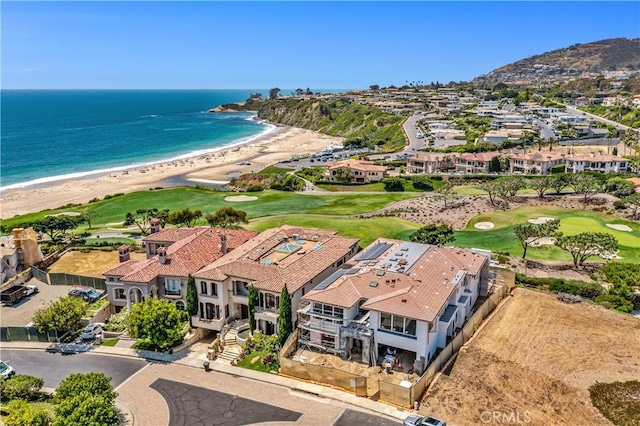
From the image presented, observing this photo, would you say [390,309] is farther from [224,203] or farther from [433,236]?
[224,203]

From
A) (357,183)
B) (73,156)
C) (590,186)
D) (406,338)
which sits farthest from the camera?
(73,156)

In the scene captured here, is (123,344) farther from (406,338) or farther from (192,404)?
(406,338)

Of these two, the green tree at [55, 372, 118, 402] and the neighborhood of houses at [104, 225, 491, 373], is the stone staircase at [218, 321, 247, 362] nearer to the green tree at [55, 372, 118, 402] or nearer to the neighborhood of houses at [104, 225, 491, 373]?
the neighborhood of houses at [104, 225, 491, 373]

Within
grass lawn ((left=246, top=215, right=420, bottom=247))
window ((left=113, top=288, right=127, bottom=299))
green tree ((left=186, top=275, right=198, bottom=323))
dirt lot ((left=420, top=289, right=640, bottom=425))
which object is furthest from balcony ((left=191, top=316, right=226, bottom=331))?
grass lawn ((left=246, top=215, right=420, bottom=247))

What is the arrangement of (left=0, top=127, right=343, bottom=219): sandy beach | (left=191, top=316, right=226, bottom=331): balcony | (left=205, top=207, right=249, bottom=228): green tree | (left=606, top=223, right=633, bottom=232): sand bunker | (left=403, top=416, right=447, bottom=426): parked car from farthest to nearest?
(left=0, top=127, right=343, bottom=219): sandy beach
(left=606, top=223, right=633, bottom=232): sand bunker
(left=205, top=207, right=249, bottom=228): green tree
(left=191, top=316, right=226, bottom=331): balcony
(left=403, top=416, right=447, bottom=426): parked car

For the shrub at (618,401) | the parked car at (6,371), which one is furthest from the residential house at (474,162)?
the parked car at (6,371)

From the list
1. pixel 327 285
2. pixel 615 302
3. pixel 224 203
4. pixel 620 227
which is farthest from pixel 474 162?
pixel 327 285

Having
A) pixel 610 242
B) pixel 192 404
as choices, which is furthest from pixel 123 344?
pixel 610 242
